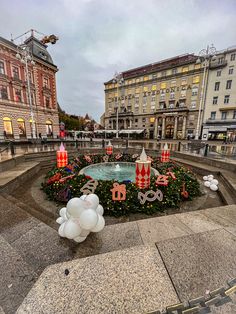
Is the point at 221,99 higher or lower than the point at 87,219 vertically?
higher

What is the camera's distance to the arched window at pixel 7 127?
25406 mm

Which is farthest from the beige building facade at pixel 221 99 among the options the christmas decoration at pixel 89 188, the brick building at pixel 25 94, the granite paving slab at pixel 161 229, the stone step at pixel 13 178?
the brick building at pixel 25 94

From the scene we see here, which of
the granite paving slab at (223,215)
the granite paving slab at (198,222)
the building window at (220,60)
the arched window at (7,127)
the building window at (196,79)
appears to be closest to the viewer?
the granite paving slab at (198,222)

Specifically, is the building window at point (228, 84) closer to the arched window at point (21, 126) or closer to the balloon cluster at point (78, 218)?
the balloon cluster at point (78, 218)

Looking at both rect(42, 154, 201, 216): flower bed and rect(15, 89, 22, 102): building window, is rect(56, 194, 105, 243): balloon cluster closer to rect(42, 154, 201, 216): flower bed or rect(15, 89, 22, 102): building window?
rect(42, 154, 201, 216): flower bed

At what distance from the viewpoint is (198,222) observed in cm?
321

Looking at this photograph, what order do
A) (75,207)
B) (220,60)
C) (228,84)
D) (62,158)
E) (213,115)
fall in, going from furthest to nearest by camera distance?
(213,115) → (220,60) → (228,84) → (62,158) → (75,207)

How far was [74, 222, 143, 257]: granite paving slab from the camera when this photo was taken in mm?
2338

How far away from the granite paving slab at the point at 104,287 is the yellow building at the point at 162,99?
40558 millimetres

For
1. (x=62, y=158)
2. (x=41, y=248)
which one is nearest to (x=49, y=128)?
(x=62, y=158)

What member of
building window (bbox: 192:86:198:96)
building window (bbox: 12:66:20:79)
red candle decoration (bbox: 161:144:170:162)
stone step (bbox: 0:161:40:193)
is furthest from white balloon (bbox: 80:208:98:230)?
building window (bbox: 192:86:198:96)

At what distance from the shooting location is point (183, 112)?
3788cm

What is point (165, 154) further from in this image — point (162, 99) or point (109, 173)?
point (162, 99)

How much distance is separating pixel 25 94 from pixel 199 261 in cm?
3568
